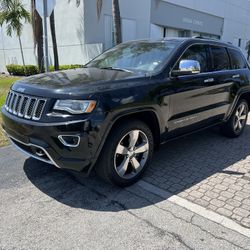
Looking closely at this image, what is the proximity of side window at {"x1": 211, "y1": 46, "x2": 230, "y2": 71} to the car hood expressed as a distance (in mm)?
1871

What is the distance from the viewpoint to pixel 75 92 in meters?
A: 2.98

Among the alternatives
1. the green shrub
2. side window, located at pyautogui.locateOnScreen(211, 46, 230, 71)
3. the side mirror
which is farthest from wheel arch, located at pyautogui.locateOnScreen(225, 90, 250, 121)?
the green shrub

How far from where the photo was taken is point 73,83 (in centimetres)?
323

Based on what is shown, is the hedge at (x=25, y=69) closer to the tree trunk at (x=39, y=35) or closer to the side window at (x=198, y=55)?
the tree trunk at (x=39, y=35)

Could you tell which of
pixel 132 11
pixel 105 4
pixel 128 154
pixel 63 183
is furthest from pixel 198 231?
pixel 132 11

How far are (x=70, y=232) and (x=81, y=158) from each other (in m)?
0.74

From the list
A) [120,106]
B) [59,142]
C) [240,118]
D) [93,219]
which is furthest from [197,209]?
[240,118]

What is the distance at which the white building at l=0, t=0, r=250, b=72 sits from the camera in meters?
16.3

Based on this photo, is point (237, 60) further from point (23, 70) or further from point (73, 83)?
point (23, 70)

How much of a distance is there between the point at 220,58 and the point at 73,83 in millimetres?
2981

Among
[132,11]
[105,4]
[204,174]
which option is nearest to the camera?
[204,174]

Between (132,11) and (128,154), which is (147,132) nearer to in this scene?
(128,154)

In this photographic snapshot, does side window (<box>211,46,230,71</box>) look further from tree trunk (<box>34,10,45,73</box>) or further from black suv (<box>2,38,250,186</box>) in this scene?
tree trunk (<box>34,10,45,73</box>)

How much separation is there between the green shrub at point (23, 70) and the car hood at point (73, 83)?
13.5 meters
